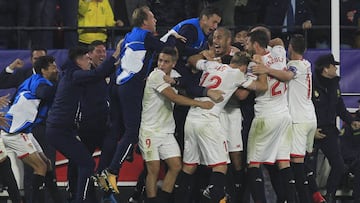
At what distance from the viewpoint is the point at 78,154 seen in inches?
696

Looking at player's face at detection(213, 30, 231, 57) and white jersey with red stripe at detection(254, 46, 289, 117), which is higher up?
player's face at detection(213, 30, 231, 57)

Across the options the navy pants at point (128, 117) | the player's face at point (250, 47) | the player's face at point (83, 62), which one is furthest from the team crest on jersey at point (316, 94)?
the player's face at point (83, 62)

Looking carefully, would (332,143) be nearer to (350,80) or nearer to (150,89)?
(350,80)

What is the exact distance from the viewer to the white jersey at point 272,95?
17.6 meters

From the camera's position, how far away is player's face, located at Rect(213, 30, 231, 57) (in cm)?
1723

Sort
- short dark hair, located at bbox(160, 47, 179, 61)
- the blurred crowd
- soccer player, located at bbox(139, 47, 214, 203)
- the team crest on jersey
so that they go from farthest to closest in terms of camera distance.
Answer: the blurred crowd < the team crest on jersey < soccer player, located at bbox(139, 47, 214, 203) < short dark hair, located at bbox(160, 47, 179, 61)

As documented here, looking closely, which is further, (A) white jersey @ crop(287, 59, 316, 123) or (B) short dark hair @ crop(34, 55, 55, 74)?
(B) short dark hair @ crop(34, 55, 55, 74)

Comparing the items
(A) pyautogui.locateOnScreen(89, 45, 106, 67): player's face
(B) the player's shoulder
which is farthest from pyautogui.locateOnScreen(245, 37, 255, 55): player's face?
(A) pyautogui.locateOnScreen(89, 45, 106, 67): player's face

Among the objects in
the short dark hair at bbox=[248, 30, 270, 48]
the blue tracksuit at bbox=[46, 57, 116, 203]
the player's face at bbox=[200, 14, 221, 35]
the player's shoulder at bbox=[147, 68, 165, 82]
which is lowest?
the blue tracksuit at bbox=[46, 57, 116, 203]

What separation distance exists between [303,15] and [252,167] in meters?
3.41

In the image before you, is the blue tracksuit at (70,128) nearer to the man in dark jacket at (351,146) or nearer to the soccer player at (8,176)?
the soccer player at (8,176)

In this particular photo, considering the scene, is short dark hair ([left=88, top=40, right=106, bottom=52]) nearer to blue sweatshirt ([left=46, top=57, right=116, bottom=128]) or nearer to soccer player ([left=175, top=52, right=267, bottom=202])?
blue sweatshirt ([left=46, top=57, right=116, bottom=128])

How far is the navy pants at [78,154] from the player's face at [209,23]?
208 cm

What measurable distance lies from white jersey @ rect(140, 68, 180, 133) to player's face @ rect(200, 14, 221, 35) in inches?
34.8
